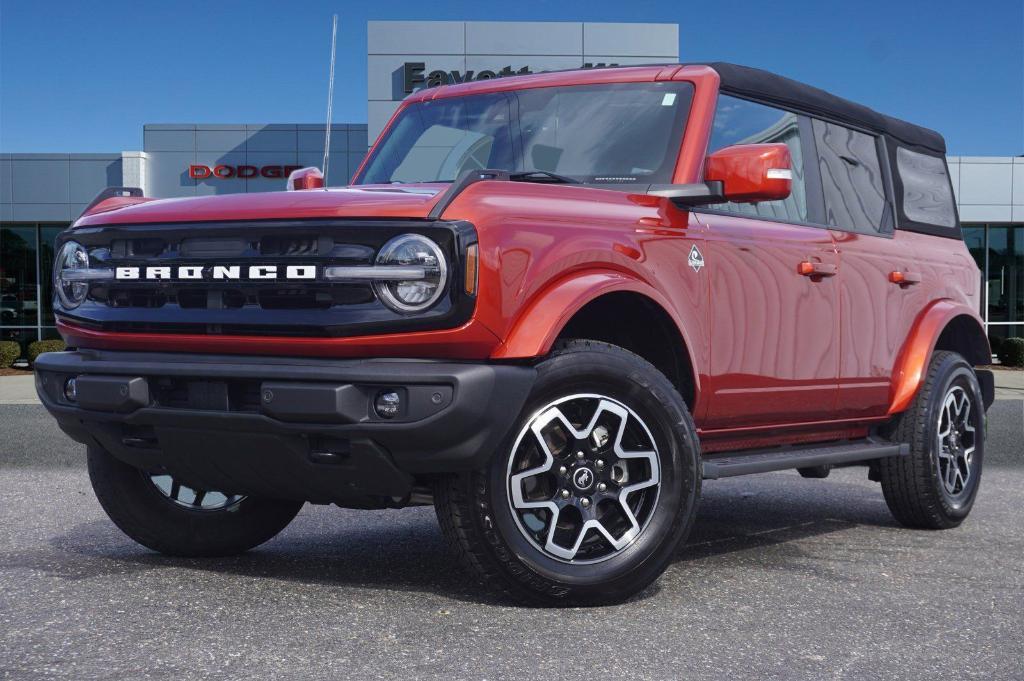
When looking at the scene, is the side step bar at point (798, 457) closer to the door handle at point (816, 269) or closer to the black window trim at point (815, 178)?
the door handle at point (816, 269)

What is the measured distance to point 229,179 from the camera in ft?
112

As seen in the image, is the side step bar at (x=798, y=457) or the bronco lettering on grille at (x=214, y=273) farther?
the side step bar at (x=798, y=457)

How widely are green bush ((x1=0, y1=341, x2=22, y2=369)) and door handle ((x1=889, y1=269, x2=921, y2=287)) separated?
74.4 feet

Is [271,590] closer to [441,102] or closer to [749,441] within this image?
[749,441]

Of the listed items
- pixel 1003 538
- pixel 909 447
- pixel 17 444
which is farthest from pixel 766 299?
pixel 17 444

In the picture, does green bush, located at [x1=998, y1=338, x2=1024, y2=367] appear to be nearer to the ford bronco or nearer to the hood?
the ford bronco

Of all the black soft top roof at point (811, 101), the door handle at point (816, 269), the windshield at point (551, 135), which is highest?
the black soft top roof at point (811, 101)

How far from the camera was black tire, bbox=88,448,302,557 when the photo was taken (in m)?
5.07

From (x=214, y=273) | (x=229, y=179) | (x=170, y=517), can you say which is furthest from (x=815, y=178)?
(x=229, y=179)

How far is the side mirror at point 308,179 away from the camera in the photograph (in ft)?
19.5

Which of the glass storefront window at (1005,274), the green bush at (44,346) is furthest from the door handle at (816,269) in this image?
the glass storefront window at (1005,274)

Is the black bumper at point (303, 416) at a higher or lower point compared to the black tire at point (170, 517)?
higher

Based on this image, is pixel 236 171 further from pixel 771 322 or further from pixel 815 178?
pixel 771 322

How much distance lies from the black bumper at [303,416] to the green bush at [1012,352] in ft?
82.3
